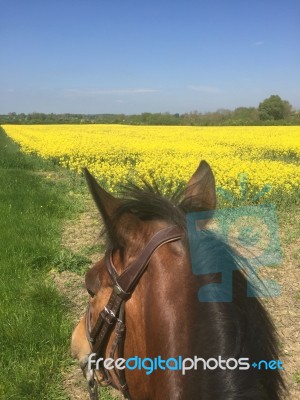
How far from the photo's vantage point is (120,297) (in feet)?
4.05

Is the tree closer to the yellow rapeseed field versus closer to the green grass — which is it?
the yellow rapeseed field

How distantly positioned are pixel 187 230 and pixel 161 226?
3.4 inches

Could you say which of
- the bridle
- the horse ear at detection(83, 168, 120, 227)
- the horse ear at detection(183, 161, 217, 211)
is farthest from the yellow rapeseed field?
the horse ear at detection(83, 168, 120, 227)

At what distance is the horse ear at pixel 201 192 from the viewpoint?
1.42m

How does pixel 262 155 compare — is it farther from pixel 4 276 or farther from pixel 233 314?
pixel 233 314

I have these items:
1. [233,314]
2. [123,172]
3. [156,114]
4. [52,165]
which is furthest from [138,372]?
[156,114]

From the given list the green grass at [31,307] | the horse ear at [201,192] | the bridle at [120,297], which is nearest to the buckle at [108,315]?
the bridle at [120,297]

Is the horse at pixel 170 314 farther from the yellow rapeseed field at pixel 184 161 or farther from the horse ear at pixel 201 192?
the yellow rapeseed field at pixel 184 161

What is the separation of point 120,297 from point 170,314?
169 mm

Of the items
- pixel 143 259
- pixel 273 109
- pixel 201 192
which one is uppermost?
pixel 273 109

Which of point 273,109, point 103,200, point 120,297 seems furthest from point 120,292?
point 273,109

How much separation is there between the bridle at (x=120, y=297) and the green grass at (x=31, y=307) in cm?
216

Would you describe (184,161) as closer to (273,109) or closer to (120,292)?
(120,292)

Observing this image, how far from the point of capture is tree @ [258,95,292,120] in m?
58.5
